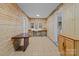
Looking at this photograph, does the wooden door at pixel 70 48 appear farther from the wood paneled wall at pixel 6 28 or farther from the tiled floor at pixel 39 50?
the wood paneled wall at pixel 6 28

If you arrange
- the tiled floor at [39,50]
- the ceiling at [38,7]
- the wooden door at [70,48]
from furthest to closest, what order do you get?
1. the ceiling at [38,7]
2. the tiled floor at [39,50]
3. the wooden door at [70,48]

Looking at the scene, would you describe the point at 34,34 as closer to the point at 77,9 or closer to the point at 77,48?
the point at 77,9

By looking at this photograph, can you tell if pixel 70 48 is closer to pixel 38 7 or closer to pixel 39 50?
pixel 39 50

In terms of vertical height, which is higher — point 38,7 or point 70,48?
point 38,7

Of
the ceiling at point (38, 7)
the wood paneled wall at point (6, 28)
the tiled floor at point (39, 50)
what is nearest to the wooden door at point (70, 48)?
the tiled floor at point (39, 50)

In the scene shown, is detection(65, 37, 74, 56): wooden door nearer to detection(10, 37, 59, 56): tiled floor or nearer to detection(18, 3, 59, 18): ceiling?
detection(10, 37, 59, 56): tiled floor

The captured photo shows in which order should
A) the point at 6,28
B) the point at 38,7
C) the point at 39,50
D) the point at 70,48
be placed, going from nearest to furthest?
the point at 70,48 < the point at 6,28 < the point at 39,50 < the point at 38,7

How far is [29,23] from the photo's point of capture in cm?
685

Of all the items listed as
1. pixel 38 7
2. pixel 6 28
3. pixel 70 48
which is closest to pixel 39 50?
pixel 6 28

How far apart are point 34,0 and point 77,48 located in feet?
3.72

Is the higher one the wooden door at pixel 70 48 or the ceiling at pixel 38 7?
the ceiling at pixel 38 7

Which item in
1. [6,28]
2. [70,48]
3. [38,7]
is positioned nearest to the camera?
[70,48]

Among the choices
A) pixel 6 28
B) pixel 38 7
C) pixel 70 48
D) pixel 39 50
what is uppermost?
pixel 38 7

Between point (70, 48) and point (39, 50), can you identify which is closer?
point (70, 48)
